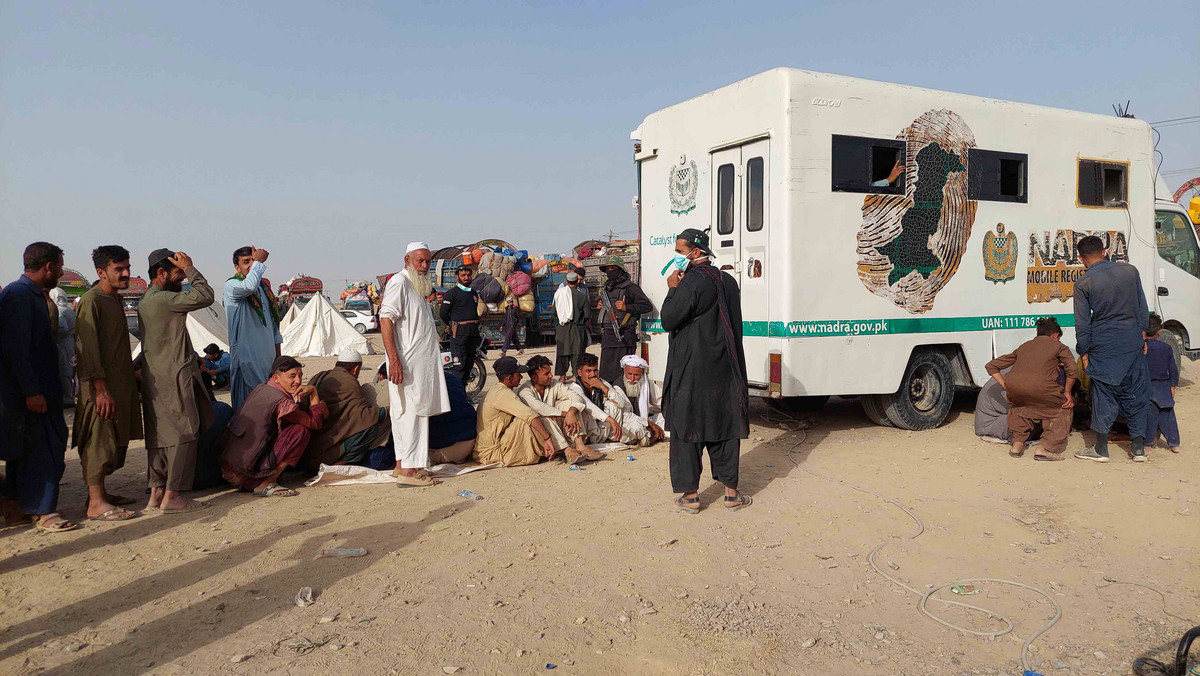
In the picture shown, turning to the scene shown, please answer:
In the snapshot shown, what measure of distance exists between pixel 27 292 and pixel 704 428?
3.95 meters

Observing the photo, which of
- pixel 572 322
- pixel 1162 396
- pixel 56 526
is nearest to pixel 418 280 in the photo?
pixel 56 526

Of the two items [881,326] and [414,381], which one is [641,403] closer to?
[881,326]

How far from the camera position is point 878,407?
715 centimetres

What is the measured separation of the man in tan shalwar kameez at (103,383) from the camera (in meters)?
4.64

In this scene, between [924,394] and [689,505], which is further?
[924,394]

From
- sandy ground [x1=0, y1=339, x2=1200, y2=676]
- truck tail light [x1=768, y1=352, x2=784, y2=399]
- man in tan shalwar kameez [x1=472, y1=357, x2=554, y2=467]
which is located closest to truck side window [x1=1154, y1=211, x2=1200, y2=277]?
sandy ground [x1=0, y1=339, x2=1200, y2=676]

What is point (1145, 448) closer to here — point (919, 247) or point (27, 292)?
point (919, 247)

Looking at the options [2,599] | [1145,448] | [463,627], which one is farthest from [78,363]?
[1145,448]

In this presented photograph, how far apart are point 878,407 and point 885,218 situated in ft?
5.64

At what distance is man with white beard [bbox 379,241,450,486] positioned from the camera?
5.30 m

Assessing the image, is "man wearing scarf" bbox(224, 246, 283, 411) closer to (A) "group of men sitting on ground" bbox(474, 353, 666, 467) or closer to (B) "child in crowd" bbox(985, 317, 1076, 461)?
(A) "group of men sitting on ground" bbox(474, 353, 666, 467)

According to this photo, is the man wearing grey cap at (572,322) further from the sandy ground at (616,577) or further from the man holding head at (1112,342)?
the man holding head at (1112,342)

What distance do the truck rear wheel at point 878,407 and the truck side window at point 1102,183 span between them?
9.23ft

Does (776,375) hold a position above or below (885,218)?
below
